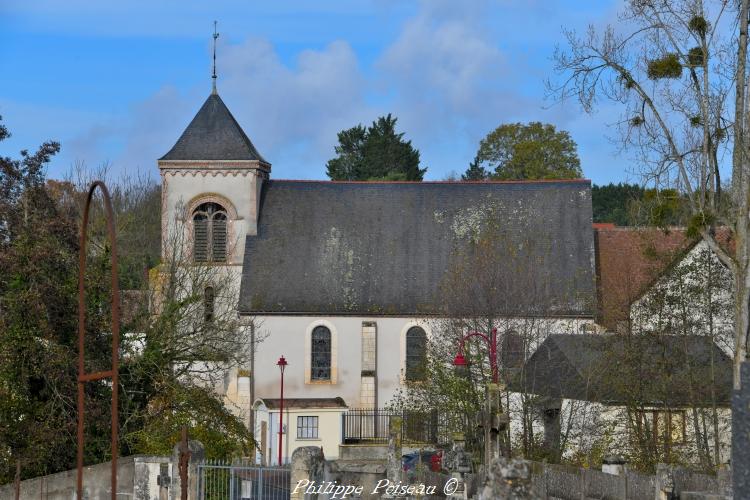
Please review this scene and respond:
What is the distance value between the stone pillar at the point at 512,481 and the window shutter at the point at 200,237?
32.2 metres

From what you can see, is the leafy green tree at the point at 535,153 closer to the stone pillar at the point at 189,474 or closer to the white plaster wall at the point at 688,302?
the white plaster wall at the point at 688,302

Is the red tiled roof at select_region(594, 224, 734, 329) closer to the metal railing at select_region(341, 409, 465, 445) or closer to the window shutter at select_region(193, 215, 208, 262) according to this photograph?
the metal railing at select_region(341, 409, 465, 445)

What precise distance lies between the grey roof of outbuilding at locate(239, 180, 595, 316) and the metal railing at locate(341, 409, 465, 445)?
3.59 m

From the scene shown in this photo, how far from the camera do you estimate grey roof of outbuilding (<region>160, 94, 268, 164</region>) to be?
130 feet

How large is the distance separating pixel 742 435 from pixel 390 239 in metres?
35.1

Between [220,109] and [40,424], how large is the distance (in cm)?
2184

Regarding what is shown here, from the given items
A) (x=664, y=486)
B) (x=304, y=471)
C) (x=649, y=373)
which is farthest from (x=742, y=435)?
(x=649, y=373)

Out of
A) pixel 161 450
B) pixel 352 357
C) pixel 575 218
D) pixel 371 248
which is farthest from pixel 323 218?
pixel 161 450

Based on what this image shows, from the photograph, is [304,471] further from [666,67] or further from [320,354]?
[320,354]

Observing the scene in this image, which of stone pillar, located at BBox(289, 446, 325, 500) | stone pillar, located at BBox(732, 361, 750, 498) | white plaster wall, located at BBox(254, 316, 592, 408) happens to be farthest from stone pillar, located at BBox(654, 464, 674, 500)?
white plaster wall, located at BBox(254, 316, 592, 408)

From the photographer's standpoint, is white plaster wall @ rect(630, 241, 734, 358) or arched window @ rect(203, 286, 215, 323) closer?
white plaster wall @ rect(630, 241, 734, 358)

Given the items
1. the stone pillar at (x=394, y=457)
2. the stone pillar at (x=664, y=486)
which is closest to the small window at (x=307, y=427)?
the stone pillar at (x=394, y=457)

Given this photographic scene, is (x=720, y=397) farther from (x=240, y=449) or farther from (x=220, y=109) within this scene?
(x=220, y=109)

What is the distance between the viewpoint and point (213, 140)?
40.0 metres
